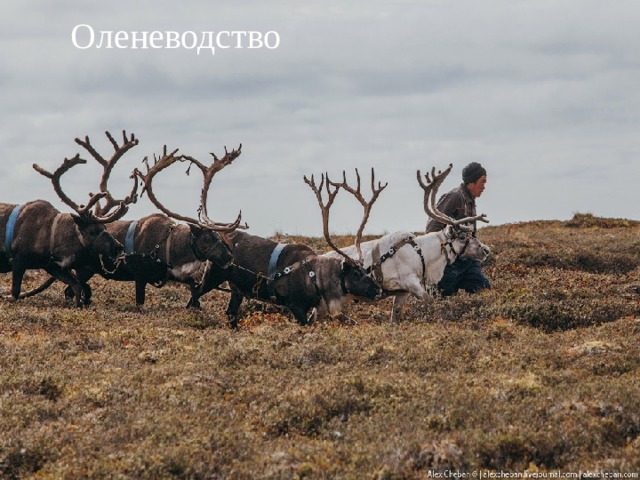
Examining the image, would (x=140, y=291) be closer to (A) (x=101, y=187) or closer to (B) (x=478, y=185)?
(A) (x=101, y=187)

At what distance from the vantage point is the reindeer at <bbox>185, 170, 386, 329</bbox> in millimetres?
15164

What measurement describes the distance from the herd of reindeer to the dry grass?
68 centimetres

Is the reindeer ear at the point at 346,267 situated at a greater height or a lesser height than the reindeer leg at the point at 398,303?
greater

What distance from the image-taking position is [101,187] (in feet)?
58.1

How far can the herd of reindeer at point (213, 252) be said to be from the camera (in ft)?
50.2

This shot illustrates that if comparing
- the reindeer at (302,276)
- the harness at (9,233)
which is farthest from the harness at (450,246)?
the harness at (9,233)

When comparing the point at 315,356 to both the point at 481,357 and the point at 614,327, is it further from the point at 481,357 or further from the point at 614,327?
the point at 614,327

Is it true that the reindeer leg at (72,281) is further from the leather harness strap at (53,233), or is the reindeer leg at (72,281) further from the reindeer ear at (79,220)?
the reindeer ear at (79,220)

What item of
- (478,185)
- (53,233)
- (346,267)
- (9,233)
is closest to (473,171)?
(478,185)

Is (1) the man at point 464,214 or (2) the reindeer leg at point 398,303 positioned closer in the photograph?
(2) the reindeer leg at point 398,303

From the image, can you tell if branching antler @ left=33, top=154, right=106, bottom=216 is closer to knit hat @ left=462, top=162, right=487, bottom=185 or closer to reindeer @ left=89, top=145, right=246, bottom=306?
reindeer @ left=89, top=145, right=246, bottom=306

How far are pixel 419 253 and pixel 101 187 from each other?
19.8 feet

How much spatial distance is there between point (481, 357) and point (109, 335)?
5183 mm

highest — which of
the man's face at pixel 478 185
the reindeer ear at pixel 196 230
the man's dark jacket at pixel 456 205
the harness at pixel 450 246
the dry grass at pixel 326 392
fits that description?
the man's face at pixel 478 185
